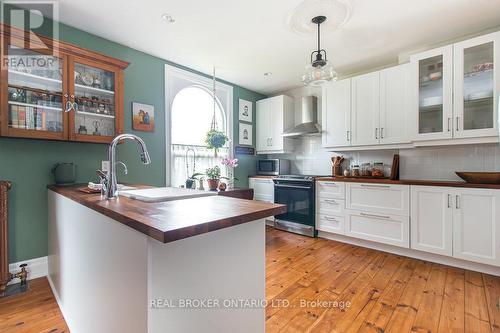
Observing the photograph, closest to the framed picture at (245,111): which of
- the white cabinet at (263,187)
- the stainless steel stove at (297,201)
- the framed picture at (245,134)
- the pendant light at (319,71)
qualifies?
the framed picture at (245,134)

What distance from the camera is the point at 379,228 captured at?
2.84 m

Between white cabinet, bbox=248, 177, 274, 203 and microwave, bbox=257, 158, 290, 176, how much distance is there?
20 cm

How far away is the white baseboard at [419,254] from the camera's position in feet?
7.50

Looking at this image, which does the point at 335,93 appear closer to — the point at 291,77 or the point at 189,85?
the point at 291,77

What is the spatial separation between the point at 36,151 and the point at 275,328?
2546 mm

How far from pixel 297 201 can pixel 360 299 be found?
1.83 meters

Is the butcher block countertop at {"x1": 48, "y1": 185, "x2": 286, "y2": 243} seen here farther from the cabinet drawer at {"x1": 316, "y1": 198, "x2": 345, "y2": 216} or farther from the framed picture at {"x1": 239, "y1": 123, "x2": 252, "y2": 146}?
the framed picture at {"x1": 239, "y1": 123, "x2": 252, "y2": 146}

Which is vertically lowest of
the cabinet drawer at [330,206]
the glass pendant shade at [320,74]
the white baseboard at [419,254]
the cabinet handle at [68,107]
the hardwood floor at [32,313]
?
the hardwood floor at [32,313]

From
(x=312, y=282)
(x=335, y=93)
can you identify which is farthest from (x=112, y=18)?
(x=312, y=282)

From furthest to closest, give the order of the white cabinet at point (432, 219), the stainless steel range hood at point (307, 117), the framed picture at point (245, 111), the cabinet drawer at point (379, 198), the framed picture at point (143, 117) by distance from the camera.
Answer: the framed picture at point (245, 111) < the stainless steel range hood at point (307, 117) < the framed picture at point (143, 117) < the cabinet drawer at point (379, 198) < the white cabinet at point (432, 219)

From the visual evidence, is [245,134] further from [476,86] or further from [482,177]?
[482,177]

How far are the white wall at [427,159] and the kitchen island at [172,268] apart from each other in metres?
2.72

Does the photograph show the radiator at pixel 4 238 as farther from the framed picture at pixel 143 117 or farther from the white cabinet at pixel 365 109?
the white cabinet at pixel 365 109

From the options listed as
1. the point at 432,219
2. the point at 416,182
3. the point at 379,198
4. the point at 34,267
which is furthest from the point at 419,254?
the point at 34,267
